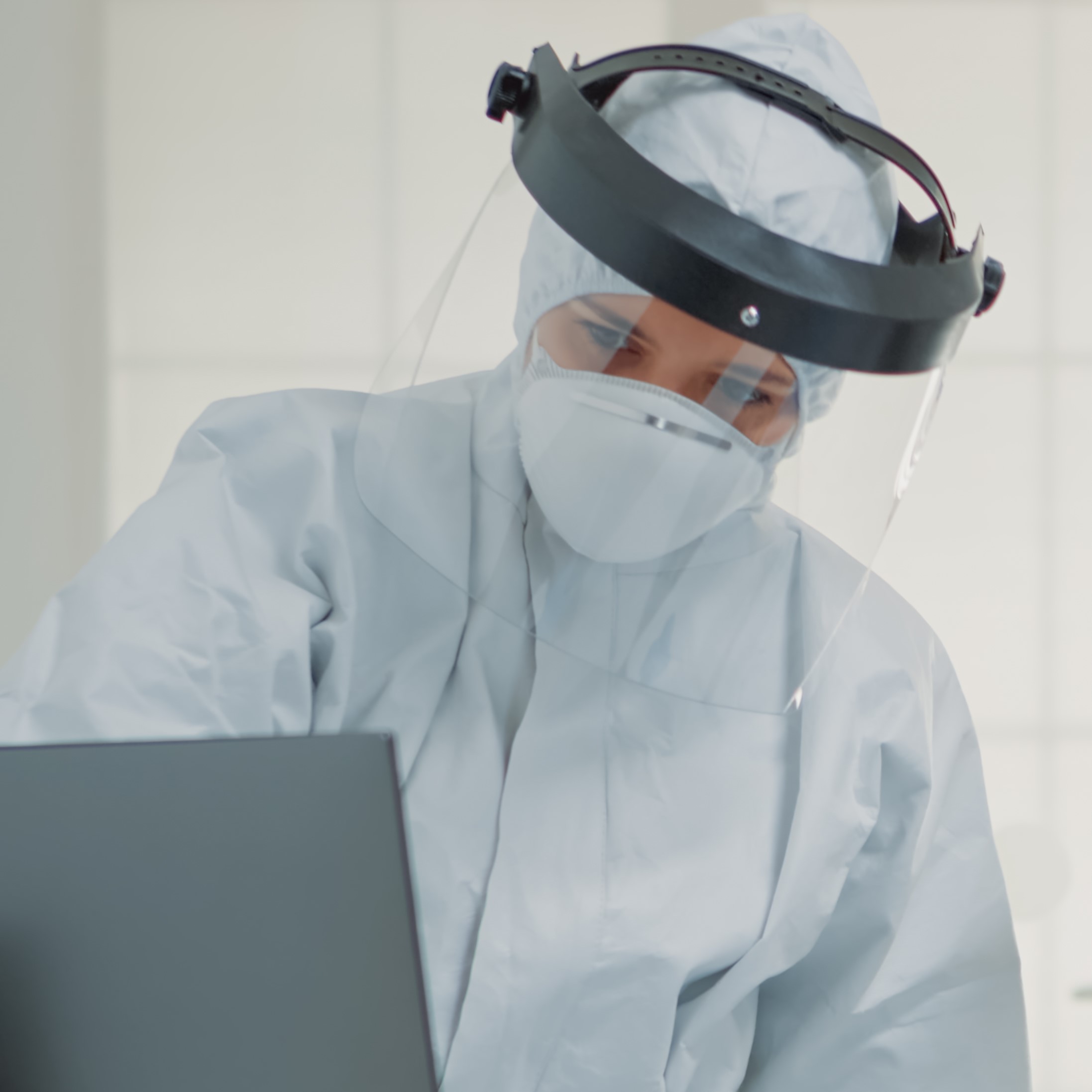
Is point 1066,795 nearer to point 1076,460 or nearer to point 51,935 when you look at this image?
point 1076,460

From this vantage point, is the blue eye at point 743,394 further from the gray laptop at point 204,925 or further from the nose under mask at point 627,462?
the gray laptop at point 204,925

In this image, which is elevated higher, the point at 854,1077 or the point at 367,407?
the point at 367,407

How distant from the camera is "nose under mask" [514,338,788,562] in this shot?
59 cm

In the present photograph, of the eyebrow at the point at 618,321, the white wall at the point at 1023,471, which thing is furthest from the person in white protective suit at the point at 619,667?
the white wall at the point at 1023,471

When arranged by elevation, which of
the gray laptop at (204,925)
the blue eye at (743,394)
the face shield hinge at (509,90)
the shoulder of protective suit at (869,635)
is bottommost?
the shoulder of protective suit at (869,635)

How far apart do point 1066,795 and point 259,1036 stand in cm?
163

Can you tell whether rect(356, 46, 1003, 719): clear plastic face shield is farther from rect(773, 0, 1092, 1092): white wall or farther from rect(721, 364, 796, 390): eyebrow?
rect(773, 0, 1092, 1092): white wall

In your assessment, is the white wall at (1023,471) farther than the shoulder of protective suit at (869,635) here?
Yes

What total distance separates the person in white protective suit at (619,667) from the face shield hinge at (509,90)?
59 mm

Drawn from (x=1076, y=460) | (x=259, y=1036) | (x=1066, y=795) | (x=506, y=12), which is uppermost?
(x=506, y=12)

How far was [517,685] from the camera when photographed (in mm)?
751

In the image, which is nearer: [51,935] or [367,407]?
[51,935]

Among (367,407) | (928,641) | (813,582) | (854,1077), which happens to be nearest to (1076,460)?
(928,641)

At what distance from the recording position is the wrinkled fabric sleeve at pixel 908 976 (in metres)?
0.76
